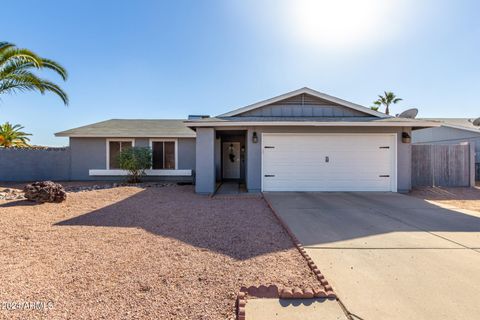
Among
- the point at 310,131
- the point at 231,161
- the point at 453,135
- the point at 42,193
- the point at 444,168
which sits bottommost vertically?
the point at 42,193

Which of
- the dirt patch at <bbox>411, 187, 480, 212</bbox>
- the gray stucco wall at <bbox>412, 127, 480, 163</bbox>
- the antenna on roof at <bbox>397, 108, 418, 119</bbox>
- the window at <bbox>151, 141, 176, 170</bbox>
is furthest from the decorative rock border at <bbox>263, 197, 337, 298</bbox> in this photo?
the gray stucco wall at <bbox>412, 127, 480, 163</bbox>

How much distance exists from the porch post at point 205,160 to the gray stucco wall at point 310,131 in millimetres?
1441

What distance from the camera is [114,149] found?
12.9 meters

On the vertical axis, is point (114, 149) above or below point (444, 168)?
above

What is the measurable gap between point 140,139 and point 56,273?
10.5 meters

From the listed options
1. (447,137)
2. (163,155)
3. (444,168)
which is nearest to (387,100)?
(447,137)

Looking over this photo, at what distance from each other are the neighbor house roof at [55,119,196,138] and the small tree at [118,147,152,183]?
1.15m

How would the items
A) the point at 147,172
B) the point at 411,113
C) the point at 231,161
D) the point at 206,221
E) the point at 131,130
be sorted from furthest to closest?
1. the point at 231,161
2. the point at 131,130
3. the point at 147,172
4. the point at 411,113
5. the point at 206,221

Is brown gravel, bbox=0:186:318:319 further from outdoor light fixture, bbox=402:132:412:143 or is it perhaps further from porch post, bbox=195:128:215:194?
outdoor light fixture, bbox=402:132:412:143

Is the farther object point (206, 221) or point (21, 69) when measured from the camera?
point (21, 69)

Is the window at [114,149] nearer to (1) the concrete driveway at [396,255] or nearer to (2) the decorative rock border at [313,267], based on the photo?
(1) the concrete driveway at [396,255]

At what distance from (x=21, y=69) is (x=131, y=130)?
210 inches

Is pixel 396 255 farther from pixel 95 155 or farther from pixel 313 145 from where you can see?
pixel 95 155

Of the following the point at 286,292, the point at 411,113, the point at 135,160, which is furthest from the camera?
the point at 411,113
